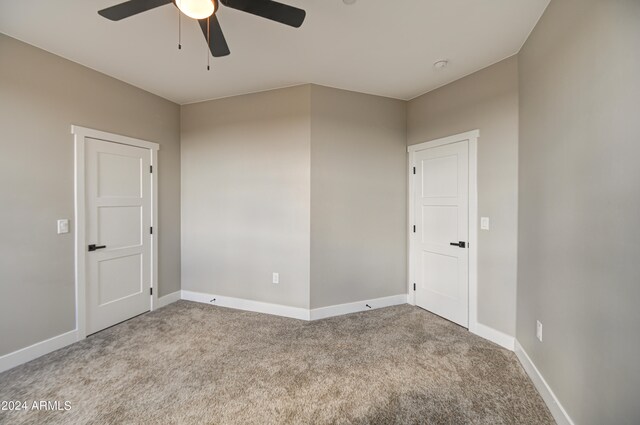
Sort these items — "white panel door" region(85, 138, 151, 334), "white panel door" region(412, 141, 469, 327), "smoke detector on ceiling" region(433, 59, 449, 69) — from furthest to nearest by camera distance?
1. "white panel door" region(412, 141, 469, 327)
2. "white panel door" region(85, 138, 151, 334)
3. "smoke detector on ceiling" region(433, 59, 449, 69)

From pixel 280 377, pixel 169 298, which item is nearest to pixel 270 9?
pixel 280 377

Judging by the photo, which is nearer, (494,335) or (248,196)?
(494,335)

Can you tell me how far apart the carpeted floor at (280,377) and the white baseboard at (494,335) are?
0.25 feet

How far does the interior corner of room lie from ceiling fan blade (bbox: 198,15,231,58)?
1.39 meters

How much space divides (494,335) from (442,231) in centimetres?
114

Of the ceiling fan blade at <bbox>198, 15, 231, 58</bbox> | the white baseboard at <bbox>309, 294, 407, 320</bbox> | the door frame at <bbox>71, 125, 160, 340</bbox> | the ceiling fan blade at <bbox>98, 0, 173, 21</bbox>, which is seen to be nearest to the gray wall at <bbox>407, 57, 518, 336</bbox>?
the white baseboard at <bbox>309, 294, 407, 320</bbox>

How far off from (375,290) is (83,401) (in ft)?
9.30

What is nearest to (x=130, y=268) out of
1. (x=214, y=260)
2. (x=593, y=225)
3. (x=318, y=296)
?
(x=214, y=260)

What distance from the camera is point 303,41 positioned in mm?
2256

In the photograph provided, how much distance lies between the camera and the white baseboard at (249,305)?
3.13 metres

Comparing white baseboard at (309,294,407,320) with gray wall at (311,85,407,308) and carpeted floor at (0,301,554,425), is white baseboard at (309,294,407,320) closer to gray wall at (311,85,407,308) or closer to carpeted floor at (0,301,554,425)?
gray wall at (311,85,407,308)

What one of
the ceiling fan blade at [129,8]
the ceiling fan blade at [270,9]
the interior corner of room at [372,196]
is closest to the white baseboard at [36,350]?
the interior corner of room at [372,196]

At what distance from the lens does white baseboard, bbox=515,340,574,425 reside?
1.58 meters

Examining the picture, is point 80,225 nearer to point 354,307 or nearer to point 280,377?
point 280,377
